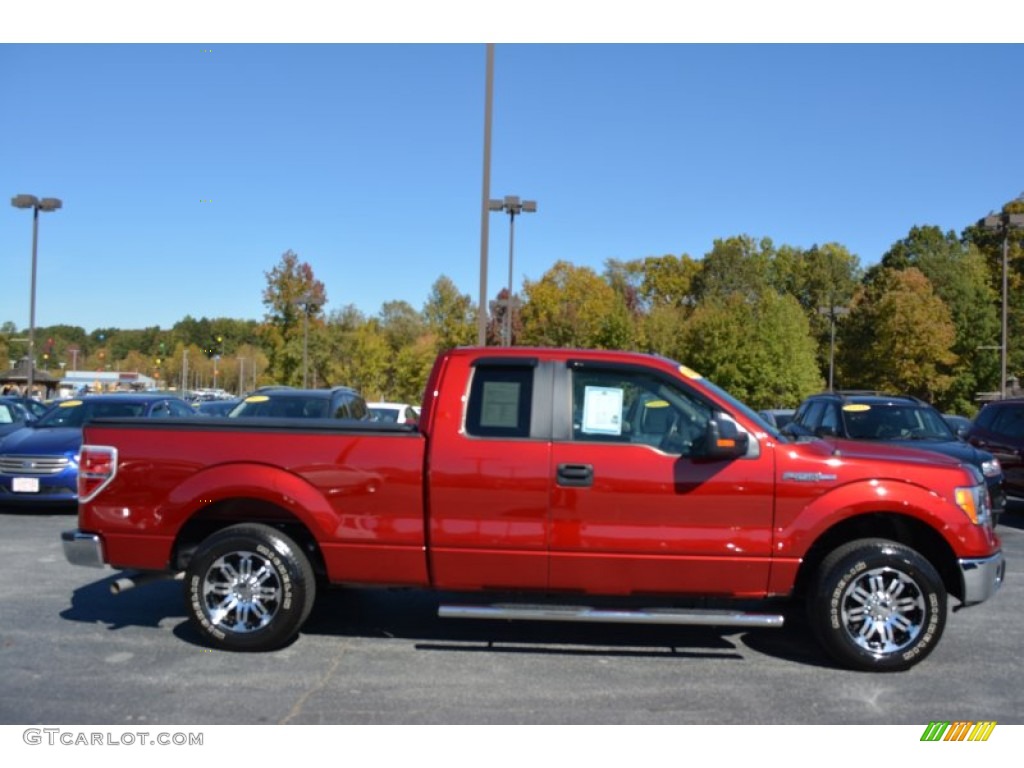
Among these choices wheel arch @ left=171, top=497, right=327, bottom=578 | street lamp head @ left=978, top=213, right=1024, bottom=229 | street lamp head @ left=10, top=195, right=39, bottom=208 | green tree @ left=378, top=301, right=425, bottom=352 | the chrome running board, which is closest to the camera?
the chrome running board

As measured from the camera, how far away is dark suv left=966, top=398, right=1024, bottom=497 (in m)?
12.5

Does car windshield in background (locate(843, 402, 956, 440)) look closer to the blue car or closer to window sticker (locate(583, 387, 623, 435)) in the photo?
window sticker (locate(583, 387, 623, 435))

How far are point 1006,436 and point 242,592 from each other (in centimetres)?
1117

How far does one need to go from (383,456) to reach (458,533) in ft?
2.19

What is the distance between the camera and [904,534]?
5.97 m

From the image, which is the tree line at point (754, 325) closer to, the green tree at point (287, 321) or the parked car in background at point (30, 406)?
the green tree at point (287, 321)

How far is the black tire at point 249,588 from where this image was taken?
5.78 meters

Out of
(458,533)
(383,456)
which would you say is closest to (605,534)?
(458,533)

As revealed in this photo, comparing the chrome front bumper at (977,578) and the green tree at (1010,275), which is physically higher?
the green tree at (1010,275)

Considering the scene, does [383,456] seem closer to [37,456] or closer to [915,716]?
[915,716]

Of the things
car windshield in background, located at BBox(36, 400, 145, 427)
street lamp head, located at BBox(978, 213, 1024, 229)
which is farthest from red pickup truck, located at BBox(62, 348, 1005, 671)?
street lamp head, located at BBox(978, 213, 1024, 229)

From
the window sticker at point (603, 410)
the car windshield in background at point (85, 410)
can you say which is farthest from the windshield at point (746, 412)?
the car windshield in background at point (85, 410)
